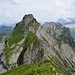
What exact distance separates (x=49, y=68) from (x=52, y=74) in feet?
38.7

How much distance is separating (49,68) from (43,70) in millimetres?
3941

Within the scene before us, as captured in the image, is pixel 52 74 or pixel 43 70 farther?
pixel 43 70

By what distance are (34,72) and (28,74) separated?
402cm

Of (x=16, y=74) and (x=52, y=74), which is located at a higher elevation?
(x=52, y=74)

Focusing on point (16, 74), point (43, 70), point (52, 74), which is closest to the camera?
point (52, 74)

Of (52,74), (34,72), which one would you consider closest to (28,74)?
(34,72)

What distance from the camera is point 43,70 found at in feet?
406

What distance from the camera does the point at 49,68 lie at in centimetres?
12588

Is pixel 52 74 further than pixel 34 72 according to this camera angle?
No

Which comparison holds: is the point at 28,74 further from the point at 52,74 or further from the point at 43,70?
the point at 52,74

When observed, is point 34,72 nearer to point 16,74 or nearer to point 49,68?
point 49,68

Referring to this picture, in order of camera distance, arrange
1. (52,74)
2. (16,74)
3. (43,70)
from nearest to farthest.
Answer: (52,74)
(43,70)
(16,74)

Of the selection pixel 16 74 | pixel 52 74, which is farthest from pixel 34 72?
pixel 16 74

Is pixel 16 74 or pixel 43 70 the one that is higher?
pixel 43 70
